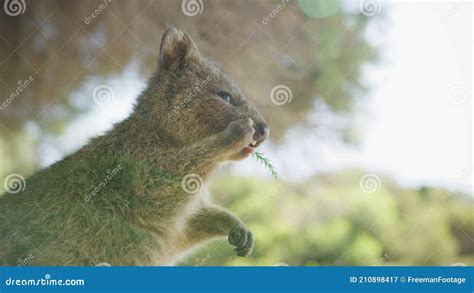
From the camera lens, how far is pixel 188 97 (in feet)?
5.89

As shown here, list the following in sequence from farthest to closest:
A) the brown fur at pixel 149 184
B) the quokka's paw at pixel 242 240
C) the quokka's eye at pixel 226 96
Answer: the quokka's eye at pixel 226 96
the quokka's paw at pixel 242 240
the brown fur at pixel 149 184

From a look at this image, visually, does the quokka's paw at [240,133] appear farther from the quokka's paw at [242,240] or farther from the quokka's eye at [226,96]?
the quokka's paw at [242,240]

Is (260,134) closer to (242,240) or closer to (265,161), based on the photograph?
(265,161)

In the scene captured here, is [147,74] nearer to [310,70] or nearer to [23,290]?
[23,290]

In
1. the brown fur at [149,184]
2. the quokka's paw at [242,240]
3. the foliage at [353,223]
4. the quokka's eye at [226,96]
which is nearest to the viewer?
the brown fur at [149,184]

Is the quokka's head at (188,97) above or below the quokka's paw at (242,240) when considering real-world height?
above

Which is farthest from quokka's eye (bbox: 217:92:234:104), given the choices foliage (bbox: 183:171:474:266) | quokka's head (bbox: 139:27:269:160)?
foliage (bbox: 183:171:474:266)

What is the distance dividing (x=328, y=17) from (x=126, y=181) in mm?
1443

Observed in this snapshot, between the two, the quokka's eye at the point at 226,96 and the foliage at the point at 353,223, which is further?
the foliage at the point at 353,223

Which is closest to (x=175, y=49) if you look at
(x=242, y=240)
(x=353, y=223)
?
(x=242, y=240)

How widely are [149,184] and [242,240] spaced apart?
1.14 ft

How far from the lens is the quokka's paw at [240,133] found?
1621 mm

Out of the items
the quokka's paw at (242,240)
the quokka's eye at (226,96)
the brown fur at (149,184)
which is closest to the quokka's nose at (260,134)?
the brown fur at (149,184)

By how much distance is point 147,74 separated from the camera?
6.44 ft
